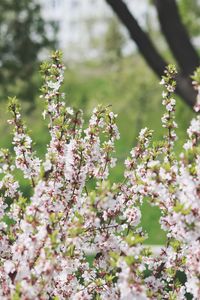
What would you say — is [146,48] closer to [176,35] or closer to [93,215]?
[176,35]

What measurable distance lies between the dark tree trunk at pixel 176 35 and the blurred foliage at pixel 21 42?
446 inches

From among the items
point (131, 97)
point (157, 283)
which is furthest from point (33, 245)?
point (131, 97)

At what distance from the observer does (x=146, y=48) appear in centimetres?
1013

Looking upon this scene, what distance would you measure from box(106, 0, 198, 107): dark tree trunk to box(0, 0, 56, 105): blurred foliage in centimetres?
Result: 1139

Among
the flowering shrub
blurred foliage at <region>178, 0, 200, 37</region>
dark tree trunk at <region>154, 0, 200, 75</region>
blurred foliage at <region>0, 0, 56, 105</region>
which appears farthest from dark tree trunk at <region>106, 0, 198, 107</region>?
blurred foliage at <region>0, 0, 56, 105</region>

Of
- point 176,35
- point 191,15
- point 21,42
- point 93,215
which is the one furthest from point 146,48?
point 21,42

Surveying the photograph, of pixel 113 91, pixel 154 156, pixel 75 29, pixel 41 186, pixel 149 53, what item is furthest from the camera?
pixel 75 29

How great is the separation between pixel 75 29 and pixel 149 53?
270 feet

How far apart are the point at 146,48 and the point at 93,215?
6.81m

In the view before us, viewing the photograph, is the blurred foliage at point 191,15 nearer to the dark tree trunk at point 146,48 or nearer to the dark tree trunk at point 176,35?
the dark tree trunk at point 176,35

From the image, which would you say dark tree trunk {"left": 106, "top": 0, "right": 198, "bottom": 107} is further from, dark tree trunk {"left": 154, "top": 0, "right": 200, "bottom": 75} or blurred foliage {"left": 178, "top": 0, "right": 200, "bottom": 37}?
blurred foliage {"left": 178, "top": 0, "right": 200, "bottom": 37}

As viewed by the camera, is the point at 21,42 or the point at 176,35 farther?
the point at 21,42

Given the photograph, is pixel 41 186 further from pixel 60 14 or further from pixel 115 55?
pixel 60 14

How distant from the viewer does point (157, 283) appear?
4602 millimetres
